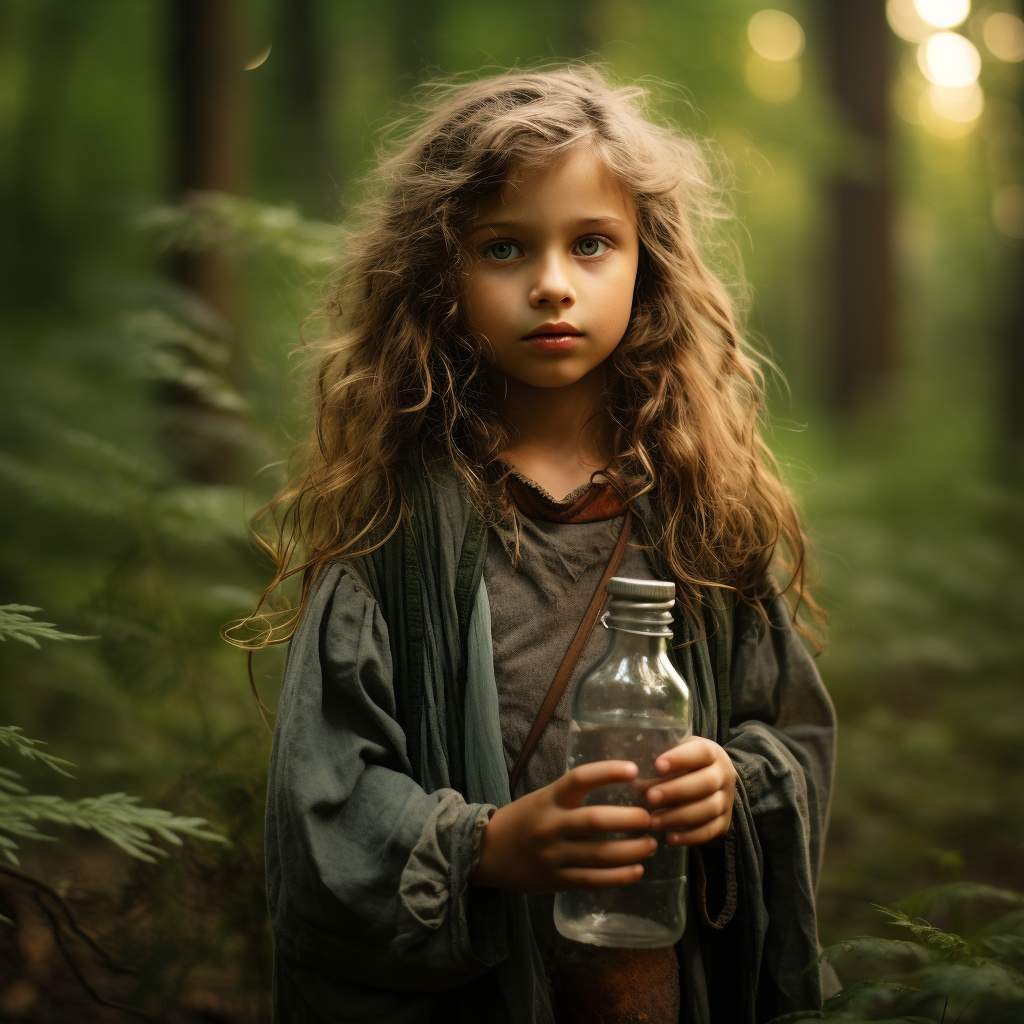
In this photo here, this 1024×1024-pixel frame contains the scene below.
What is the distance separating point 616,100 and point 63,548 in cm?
521

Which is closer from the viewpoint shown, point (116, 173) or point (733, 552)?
point (733, 552)

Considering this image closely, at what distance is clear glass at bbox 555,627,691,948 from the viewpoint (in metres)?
1.52

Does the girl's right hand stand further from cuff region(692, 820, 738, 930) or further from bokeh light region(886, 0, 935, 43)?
bokeh light region(886, 0, 935, 43)

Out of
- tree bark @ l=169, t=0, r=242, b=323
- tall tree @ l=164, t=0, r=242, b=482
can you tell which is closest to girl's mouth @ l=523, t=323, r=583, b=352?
tall tree @ l=164, t=0, r=242, b=482

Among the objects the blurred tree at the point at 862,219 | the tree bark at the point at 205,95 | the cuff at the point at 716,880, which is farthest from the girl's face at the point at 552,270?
the blurred tree at the point at 862,219

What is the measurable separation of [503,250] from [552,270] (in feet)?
0.43

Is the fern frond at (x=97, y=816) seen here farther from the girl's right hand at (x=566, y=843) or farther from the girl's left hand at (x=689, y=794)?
the girl's left hand at (x=689, y=794)

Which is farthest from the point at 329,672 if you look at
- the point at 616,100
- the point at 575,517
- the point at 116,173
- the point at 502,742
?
the point at 116,173

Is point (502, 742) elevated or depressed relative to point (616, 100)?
depressed

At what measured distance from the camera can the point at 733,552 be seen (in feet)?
6.10

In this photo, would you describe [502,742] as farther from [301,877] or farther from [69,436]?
[69,436]

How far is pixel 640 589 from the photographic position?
4.68 ft

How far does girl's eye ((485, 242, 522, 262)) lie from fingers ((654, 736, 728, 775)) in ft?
3.06

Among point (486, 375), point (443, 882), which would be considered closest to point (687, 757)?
point (443, 882)
